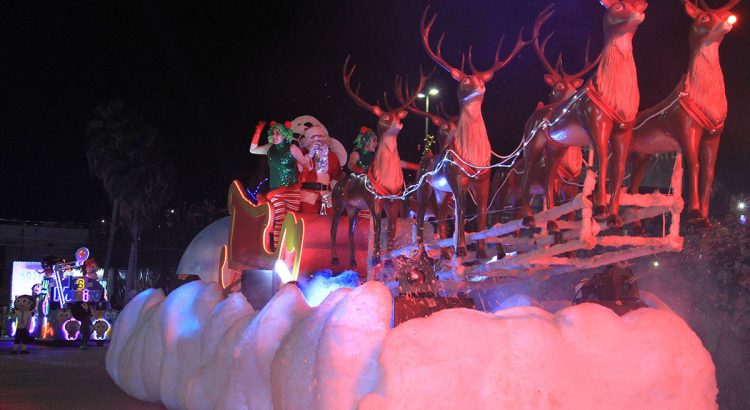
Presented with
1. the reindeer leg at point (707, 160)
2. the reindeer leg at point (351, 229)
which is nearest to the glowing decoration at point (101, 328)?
the reindeer leg at point (351, 229)

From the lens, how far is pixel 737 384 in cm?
730

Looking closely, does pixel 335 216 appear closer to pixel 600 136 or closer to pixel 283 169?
pixel 283 169

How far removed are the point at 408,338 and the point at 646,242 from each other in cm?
203

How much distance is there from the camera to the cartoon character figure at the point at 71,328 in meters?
19.2

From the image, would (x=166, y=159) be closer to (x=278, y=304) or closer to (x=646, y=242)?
(x=278, y=304)

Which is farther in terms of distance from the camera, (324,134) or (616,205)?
(324,134)

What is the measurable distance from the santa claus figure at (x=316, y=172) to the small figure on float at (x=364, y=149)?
2.82 feet

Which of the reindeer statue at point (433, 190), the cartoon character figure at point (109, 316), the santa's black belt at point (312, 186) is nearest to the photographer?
the reindeer statue at point (433, 190)

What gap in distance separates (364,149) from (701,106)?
5.63m

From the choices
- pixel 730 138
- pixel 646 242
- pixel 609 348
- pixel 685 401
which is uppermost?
pixel 730 138

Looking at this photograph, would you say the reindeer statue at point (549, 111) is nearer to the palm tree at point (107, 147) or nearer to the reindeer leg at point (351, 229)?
the reindeer leg at point (351, 229)

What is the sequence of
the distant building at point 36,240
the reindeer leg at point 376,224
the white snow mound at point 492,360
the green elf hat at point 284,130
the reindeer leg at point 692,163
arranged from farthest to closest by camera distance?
the distant building at point 36,240
the green elf hat at point 284,130
the reindeer leg at point 376,224
the reindeer leg at point 692,163
the white snow mound at point 492,360

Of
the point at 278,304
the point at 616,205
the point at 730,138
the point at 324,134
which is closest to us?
the point at 616,205

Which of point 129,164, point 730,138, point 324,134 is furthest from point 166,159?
point 730,138
